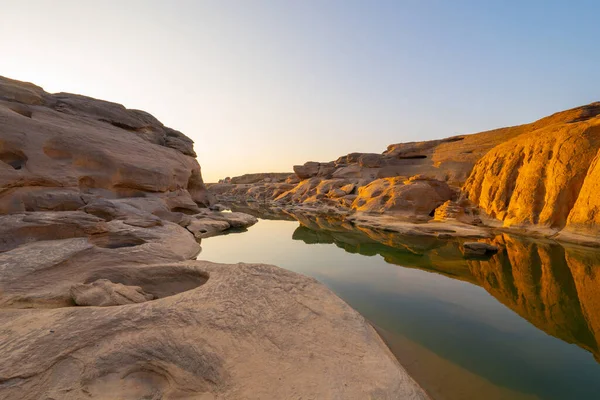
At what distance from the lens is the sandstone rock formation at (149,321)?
3236 mm

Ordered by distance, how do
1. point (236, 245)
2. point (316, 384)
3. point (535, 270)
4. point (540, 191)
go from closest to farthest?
point (316, 384), point (535, 270), point (236, 245), point (540, 191)

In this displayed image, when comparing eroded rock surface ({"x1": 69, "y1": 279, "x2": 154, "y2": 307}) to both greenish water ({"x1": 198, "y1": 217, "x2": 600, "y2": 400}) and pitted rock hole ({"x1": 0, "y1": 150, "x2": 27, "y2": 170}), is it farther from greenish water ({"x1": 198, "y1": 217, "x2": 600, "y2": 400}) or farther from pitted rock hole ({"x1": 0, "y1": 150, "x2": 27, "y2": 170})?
pitted rock hole ({"x1": 0, "y1": 150, "x2": 27, "y2": 170})

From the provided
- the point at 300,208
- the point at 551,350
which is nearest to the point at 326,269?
the point at 551,350

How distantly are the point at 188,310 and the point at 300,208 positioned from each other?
3114cm

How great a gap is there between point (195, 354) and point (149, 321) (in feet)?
3.45

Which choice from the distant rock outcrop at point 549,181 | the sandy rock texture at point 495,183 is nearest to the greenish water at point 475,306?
the distant rock outcrop at point 549,181

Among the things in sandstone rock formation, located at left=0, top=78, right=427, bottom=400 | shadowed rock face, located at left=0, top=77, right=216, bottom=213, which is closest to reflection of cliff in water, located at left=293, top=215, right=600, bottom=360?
sandstone rock formation, located at left=0, top=78, right=427, bottom=400

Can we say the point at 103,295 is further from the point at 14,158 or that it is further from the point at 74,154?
the point at 74,154

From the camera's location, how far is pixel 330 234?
2003cm

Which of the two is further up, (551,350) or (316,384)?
(316,384)

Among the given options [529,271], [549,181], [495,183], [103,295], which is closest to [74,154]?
[103,295]

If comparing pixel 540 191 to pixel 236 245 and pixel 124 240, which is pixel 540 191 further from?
pixel 124 240

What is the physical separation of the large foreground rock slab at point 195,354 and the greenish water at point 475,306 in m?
1.56

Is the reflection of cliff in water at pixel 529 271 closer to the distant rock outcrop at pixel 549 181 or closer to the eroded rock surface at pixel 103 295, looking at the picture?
the distant rock outcrop at pixel 549 181
